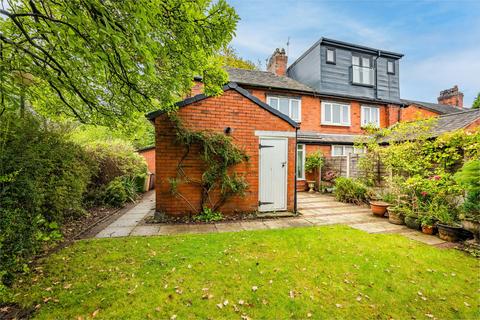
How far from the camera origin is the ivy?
223 inches

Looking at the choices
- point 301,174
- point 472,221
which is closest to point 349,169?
point 301,174

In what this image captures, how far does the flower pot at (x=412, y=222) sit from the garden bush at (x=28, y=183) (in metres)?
7.86

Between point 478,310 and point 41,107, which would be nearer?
point 478,310

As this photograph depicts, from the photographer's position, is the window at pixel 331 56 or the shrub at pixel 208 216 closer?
the shrub at pixel 208 216

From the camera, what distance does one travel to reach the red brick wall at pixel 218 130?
577 centimetres

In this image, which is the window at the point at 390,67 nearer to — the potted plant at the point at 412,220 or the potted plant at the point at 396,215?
the potted plant at the point at 396,215

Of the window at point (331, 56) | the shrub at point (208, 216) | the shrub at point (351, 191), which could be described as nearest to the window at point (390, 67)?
the window at point (331, 56)

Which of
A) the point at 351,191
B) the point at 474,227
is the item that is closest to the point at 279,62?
the point at 351,191

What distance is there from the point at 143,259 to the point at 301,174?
1046 cm

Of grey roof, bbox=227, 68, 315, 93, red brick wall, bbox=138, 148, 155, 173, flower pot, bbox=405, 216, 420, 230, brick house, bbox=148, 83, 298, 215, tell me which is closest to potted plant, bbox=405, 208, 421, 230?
flower pot, bbox=405, 216, 420, 230

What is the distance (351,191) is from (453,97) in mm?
21759

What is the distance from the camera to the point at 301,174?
12398 mm

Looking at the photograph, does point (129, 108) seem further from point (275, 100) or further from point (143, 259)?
point (275, 100)

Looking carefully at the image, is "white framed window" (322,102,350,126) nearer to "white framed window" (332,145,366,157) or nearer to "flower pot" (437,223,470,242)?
"white framed window" (332,145,366,157)
